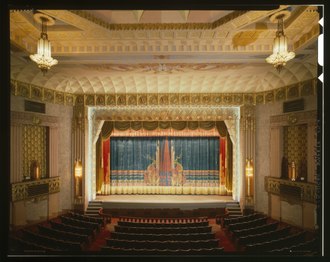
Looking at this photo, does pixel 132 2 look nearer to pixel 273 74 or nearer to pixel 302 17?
pixel 302 17

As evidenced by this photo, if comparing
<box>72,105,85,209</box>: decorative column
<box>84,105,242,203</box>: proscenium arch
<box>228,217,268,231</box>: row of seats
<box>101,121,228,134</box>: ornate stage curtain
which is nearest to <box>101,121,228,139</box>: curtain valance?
<box>101,121,228,134</box>: ornate stage curtain

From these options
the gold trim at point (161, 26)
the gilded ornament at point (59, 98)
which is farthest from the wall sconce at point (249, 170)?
the gilded ornament at point (59, 98)

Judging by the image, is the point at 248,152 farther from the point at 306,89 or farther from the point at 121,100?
the point at 121,100

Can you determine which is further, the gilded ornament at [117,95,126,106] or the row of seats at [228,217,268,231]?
the gilded ornament at [117,95,126,106]

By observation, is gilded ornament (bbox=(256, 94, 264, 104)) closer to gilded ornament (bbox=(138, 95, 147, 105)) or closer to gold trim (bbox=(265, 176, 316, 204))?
gold trim (bbox=(265, 176, 316, 204))

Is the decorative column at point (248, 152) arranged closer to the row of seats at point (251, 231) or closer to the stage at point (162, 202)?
the stage at point (162, 202)

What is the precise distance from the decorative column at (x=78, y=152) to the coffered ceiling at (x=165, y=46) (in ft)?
5.79

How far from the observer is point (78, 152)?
11203 millimetres

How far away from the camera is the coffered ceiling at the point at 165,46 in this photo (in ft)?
18.2

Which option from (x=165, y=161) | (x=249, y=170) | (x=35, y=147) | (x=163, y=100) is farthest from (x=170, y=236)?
(x=35, y=147)

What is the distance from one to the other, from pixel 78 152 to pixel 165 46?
23.4 ft

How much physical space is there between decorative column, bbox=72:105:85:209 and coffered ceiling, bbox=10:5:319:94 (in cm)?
176

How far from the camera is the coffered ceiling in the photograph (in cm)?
556
